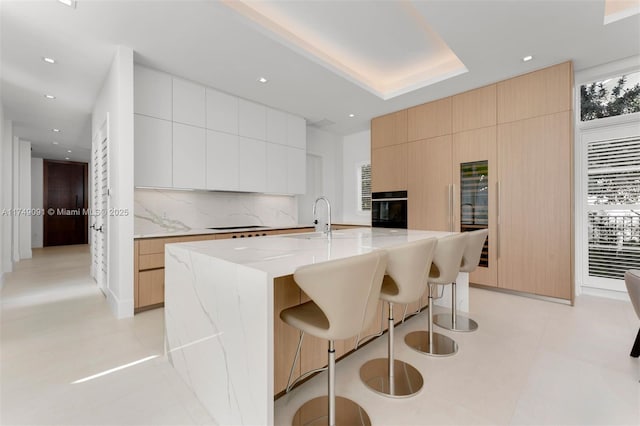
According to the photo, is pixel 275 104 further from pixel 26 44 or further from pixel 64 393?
pixel 64 393

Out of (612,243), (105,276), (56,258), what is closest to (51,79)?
(105,276)

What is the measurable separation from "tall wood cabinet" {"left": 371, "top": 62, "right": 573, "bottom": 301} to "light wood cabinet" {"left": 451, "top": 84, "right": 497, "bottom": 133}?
0.04 ft

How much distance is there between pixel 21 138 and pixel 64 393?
7.01m

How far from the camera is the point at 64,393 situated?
1.68 m

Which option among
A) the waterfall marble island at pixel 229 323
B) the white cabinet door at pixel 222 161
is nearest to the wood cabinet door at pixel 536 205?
the waterfall marble island at pixel 229 323

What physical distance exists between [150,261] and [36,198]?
7819mm

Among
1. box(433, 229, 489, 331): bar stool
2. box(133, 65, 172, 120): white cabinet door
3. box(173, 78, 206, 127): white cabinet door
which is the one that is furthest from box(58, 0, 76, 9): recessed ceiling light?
box(433, 229, 489, 331): bar stool

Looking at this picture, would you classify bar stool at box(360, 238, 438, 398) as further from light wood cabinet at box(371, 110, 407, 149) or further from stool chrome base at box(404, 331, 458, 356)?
light wood cabinet at box(371, 110, 407, 149)

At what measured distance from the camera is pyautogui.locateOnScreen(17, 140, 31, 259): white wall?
6162 mm

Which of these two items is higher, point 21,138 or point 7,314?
point 21,138

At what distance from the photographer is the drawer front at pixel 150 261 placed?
3.01 meters

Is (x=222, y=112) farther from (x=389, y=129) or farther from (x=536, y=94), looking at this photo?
(x=536, y=94)

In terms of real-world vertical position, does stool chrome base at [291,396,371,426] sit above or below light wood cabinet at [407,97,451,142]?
below

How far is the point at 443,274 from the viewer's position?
6.91 ft
